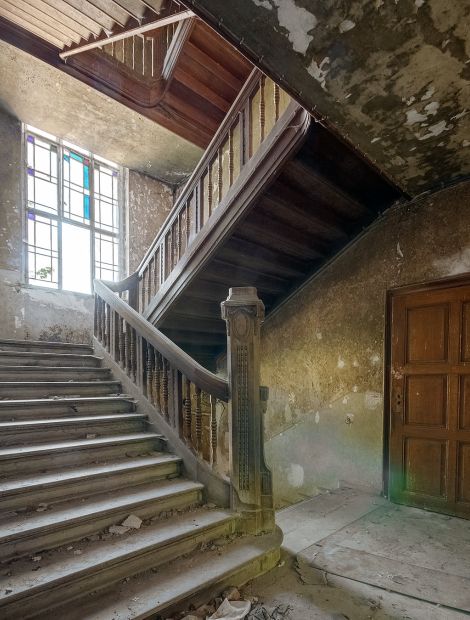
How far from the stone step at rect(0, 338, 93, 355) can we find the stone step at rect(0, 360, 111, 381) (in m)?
0.54

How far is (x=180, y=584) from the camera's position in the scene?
212cm

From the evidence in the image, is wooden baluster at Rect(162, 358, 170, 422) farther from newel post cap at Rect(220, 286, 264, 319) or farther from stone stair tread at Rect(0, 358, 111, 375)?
stone stair tread at Rect(0, 358, 111, 375)

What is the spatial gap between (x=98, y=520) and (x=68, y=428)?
3.29 feet

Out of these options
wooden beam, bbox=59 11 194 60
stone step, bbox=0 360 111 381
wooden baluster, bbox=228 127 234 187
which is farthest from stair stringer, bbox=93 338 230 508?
wooden beam, bbox=59 11 194 60

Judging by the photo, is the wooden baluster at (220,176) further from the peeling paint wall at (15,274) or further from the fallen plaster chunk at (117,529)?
the peeling paint wall at (15,274)

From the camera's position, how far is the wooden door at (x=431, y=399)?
3.51m

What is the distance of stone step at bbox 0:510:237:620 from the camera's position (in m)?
1.82

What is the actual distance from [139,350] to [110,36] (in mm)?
3598

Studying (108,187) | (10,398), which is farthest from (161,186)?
(10,398)

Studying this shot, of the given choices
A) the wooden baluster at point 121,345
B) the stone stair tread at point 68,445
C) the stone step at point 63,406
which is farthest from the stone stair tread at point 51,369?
the stone stair tread at point 68,445

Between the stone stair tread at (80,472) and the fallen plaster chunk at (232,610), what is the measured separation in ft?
3.80

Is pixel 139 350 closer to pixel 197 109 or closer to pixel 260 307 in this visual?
pixel 260 307

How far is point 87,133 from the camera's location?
20.4 ft

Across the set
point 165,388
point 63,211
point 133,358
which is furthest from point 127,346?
point 63,211
